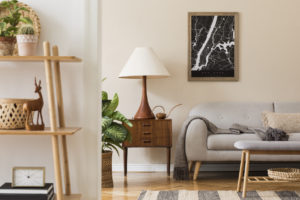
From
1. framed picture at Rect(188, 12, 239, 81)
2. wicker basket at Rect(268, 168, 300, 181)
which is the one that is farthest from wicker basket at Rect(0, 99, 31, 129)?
framed picture at Rect(188, 12, 239, 81)

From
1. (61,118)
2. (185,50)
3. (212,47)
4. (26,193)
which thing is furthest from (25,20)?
(212,47)

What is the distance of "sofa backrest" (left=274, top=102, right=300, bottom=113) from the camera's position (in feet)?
16.7

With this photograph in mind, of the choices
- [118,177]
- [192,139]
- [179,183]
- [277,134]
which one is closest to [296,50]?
[277,134]

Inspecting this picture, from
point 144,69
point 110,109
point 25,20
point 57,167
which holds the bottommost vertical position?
point 57,167

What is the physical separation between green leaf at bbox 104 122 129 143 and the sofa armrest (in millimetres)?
652

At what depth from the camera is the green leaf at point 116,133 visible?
429 centimetres

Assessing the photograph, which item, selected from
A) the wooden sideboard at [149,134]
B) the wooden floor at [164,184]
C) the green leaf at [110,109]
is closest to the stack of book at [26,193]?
the wooden floor at [164,184]

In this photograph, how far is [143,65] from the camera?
15.8ft

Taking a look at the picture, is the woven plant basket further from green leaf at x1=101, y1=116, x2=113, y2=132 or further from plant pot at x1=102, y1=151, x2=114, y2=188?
plant pot at x1=102, y1=151, x2=114, y2=188

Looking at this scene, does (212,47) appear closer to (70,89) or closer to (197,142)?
(197,142)

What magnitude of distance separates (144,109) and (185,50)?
0.93 m

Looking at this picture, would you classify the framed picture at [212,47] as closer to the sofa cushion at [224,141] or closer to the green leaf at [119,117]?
the sofa cushion at [224,141]

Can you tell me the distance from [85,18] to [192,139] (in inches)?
93.5

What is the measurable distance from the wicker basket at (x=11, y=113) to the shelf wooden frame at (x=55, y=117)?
9cm
